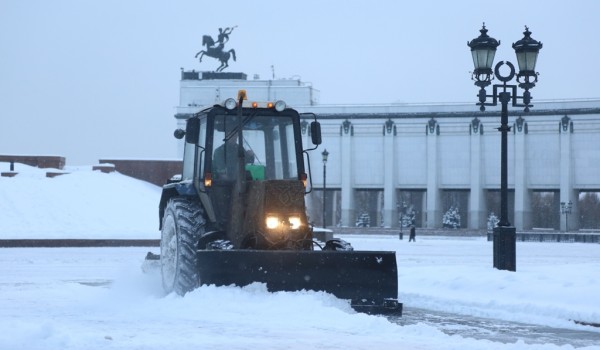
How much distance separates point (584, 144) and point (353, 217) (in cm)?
1992

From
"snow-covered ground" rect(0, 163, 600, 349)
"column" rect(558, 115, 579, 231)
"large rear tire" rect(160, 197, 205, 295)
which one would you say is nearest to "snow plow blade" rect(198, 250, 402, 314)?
"snow-covered ground" rect(0, 163, 600, 349)

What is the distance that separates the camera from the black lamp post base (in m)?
20.5

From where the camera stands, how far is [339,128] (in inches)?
3787

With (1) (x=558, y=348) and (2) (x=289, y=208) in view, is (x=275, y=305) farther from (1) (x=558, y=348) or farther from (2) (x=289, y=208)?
(1) (x=558, y=348)

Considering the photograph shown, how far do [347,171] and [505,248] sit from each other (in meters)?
75.4

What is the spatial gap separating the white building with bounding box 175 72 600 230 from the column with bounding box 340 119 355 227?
84 millimetres

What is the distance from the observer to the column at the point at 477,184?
91438 mm

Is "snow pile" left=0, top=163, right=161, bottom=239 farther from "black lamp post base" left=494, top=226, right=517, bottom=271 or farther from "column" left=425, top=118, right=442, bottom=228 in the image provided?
"column" left=425, top=118, right=442, bottom=228

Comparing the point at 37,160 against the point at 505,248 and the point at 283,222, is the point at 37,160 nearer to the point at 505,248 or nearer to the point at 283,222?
the point at 505,248

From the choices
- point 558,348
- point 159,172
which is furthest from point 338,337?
point 159,172

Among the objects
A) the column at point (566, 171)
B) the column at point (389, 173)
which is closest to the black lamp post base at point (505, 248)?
the column at point (566, 171)

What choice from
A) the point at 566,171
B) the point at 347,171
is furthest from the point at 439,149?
the point at 566,171

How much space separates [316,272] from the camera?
14.5m

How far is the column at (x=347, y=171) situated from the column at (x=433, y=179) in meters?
6.65
